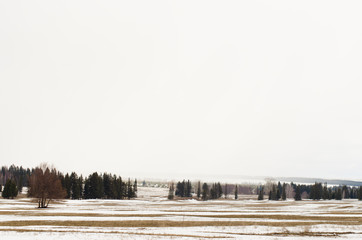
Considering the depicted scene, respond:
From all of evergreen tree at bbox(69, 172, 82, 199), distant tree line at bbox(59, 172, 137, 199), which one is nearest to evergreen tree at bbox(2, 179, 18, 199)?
distant tree line at bbox(59, 172, 137, 199)

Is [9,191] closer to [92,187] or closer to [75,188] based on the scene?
[75,188]

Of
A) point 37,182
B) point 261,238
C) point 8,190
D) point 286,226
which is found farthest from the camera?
point 8,190

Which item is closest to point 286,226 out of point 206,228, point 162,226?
point 206,228

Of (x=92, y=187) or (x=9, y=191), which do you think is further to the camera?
(x=92, y=187)

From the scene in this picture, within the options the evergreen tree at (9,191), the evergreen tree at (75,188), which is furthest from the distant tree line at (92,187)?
the evergreen tree at (9,191)

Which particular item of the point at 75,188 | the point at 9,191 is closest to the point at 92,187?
the point at 75,188

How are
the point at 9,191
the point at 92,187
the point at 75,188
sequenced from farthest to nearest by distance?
the point at 92,187 < the point at 75,188 < the point at 9,191

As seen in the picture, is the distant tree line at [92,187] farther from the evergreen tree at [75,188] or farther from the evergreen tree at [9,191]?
the evergreen tree at [9,191]

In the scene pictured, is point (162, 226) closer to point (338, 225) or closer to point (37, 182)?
point (338, 225)

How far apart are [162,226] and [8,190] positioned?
281ft

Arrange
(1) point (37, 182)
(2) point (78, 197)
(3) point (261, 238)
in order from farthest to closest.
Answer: (2) point (78, 197)
(1) point (37, 182)
(3) point (261, 238)

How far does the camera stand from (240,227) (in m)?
35.8

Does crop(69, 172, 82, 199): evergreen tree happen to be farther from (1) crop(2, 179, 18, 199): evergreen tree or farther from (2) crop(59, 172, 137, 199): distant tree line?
(1) crop(2, 179, 18, 199): evergreen tree

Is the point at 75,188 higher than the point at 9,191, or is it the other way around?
the point at 75,188
